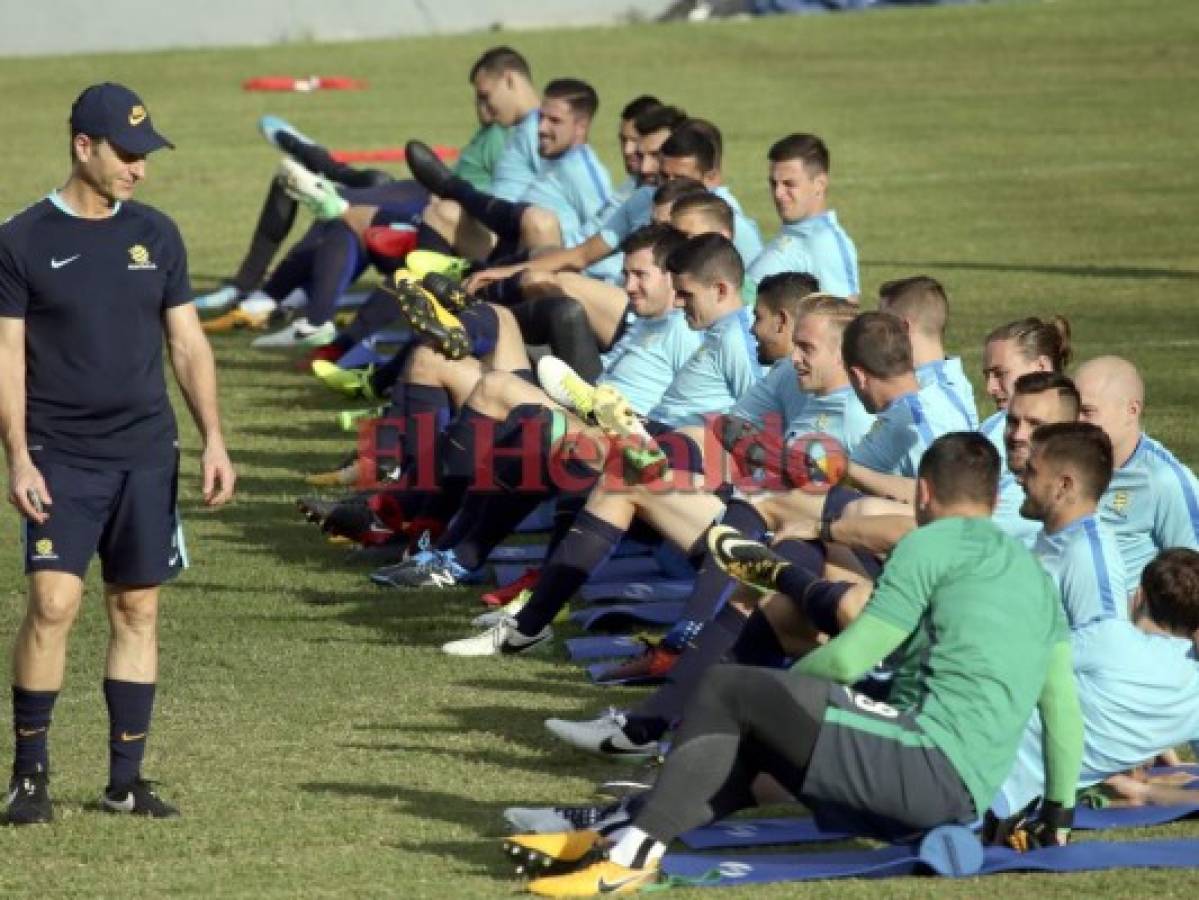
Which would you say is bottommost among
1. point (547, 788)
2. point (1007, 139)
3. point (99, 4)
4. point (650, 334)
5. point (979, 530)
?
point (547, 788)

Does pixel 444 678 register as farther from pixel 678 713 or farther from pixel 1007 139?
pixel 1007 139

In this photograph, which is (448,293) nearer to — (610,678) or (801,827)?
(610,678)

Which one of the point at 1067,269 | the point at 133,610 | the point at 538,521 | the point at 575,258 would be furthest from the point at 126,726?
the point at 1067,269

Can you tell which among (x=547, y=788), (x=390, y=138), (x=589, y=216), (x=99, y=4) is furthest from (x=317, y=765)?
(x=99, y=4)

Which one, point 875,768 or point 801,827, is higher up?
point 875,768

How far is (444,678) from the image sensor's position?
30.1ft

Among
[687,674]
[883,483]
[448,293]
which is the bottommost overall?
[687,674]

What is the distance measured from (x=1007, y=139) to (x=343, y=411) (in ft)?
38.2

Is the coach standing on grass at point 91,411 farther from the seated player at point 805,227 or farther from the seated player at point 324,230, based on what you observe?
the seated player at point 324,230

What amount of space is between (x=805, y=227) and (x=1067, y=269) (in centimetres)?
632

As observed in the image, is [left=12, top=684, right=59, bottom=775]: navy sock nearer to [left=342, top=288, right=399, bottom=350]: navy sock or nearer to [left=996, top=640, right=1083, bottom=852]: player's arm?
[left=996, top=640, right=1083, bottom=852]: player's arm

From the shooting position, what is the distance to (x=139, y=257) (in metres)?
7.40

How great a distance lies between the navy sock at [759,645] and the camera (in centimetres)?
775

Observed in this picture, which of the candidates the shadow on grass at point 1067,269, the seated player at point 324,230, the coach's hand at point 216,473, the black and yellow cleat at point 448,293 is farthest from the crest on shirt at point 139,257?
the shadow on grass at point 1067,269
